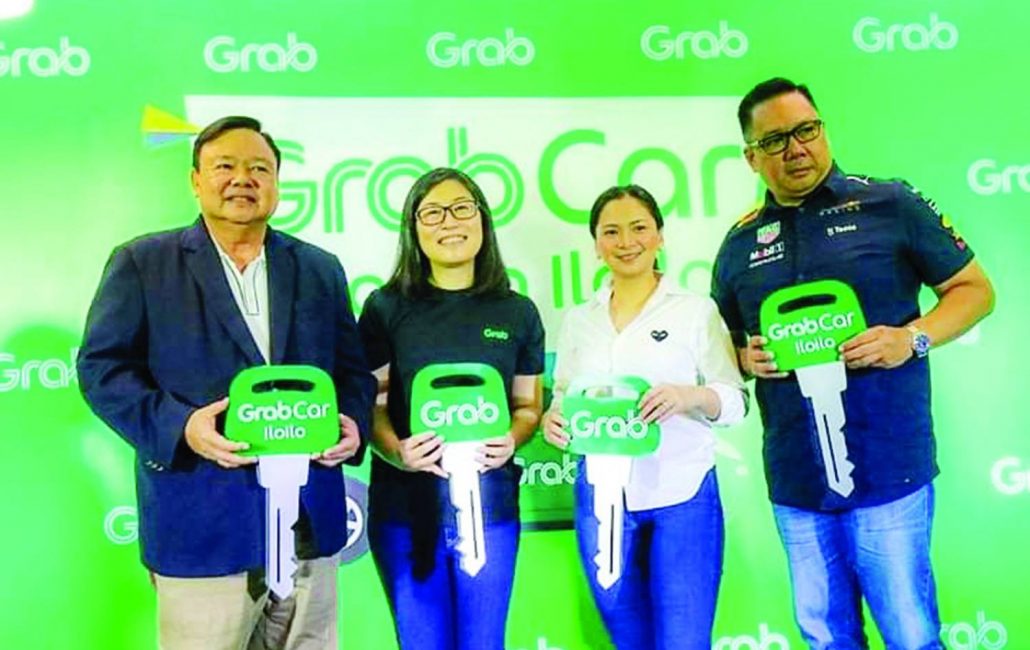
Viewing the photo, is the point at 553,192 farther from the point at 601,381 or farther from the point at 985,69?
the point at 985,69

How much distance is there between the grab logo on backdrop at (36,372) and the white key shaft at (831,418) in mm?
1675

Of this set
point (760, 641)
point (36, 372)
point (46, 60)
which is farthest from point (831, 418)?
point (46, 60)

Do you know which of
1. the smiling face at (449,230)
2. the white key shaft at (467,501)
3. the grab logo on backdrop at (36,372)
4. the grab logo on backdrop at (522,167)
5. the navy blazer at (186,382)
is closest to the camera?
the navy blazer at (186,382)

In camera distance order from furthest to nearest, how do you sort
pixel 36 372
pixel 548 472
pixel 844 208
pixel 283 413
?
1. pixel 548 472
2. pixel 36 372
3. pixel 844 208
4. pixel 283 413

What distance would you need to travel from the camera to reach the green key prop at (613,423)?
76.4 inches

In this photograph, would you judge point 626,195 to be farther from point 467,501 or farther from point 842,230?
point 467,501

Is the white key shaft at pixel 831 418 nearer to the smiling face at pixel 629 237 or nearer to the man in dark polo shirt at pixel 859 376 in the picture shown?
the man in dark polo shirt at pixel 859 376

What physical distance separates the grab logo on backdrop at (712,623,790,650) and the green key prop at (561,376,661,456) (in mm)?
844

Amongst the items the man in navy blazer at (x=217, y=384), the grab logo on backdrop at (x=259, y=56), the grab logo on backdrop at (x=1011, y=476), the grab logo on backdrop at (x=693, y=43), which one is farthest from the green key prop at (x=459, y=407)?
the grab logo on backdrop at (x=1011, y=476)

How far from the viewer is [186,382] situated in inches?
73.5

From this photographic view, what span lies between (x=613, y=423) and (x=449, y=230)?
517mm

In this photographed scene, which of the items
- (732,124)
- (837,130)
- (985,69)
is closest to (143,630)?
(732,124)

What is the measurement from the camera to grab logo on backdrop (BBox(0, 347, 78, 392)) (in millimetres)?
2336

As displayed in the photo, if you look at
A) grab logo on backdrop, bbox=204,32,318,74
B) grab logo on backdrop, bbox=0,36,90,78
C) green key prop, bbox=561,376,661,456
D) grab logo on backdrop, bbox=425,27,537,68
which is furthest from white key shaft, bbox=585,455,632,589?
grab logo on backdrop, bbox=0,36,90,78
